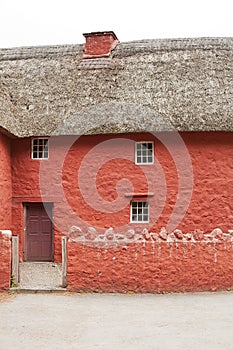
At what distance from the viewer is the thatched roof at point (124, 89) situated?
19.4 m

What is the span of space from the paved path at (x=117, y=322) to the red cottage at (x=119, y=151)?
5.12 m

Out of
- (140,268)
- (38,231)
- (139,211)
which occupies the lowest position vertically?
(140,268)

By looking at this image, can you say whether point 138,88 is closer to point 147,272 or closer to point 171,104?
point 171,104

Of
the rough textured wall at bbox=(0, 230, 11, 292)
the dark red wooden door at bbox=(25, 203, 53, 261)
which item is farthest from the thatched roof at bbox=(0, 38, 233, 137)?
the rough textured wall at bbox=(0, 230, 11, 292)

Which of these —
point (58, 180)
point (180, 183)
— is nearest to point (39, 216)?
point (58, 180)

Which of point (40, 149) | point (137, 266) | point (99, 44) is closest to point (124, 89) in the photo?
point (99, 44)

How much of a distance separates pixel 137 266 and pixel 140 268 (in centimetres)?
9

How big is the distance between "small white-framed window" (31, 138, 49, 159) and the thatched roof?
0.82m

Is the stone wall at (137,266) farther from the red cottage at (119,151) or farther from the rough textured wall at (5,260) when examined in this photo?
the red cottage at (119,151)

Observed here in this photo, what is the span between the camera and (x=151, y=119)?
1931 cm

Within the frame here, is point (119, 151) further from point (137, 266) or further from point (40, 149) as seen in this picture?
point (137, 266)

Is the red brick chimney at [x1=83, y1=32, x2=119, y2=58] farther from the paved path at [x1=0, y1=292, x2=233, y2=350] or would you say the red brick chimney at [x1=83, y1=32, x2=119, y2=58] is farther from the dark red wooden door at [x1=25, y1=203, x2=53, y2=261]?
the paved path at [x1=0, y1=292, x2=233, y2=350]

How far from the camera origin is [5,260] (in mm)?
14641

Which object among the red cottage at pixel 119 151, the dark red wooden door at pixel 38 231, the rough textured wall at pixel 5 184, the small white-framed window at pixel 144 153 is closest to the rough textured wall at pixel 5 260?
the red cottage at pixel 119 151
